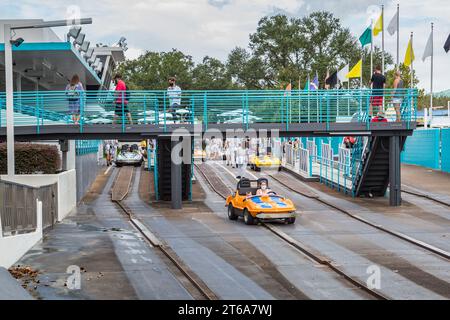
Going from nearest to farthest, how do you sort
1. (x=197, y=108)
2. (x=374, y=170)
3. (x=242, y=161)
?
(x=197, y=108)
(x=374, y=170)
(x=242, y=161)

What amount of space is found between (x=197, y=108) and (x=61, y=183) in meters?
6.69

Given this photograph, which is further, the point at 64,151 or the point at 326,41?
the point at 326,41

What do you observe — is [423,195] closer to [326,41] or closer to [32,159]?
[32,159]

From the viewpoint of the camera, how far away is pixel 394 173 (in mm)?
31125

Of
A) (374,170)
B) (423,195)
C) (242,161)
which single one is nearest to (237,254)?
(374,170)

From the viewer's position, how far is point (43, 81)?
4672 centimetres

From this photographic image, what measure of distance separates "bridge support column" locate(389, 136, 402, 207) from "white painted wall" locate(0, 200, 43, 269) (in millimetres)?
15137

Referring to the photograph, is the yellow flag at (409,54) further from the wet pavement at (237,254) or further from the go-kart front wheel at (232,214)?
the go-kart front wheel at (232,214)

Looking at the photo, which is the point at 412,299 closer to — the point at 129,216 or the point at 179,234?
the point at 179,234

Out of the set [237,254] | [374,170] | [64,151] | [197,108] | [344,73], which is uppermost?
[344,73]

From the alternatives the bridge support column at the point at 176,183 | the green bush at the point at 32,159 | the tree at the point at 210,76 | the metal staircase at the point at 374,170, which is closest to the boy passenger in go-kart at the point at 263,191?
the bridge support column at the point at 176,183

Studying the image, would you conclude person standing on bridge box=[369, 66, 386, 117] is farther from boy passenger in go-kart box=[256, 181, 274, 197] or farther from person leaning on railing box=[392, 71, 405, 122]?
boy passenger in go-kart box=[256, 181, 274, 197]

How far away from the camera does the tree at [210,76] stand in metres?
110

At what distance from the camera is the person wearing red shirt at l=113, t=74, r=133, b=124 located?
29.4 meters
